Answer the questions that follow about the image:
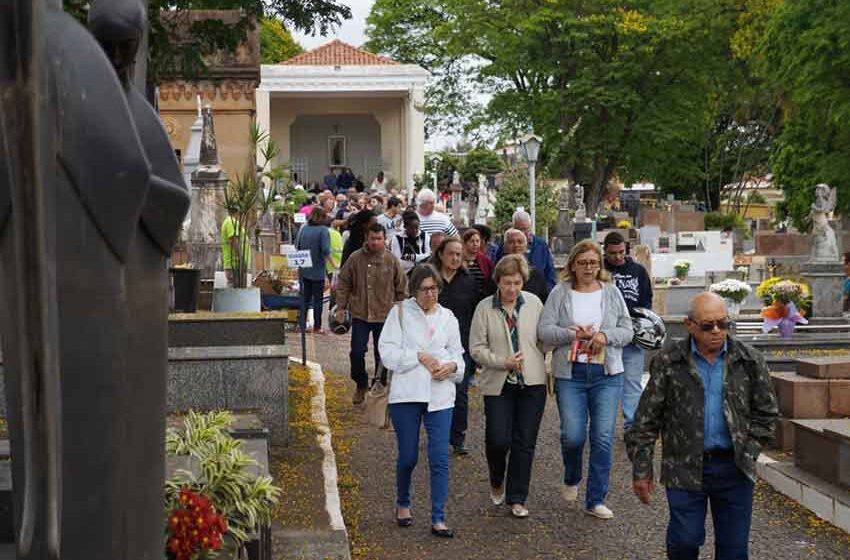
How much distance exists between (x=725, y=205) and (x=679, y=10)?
18.5 metres

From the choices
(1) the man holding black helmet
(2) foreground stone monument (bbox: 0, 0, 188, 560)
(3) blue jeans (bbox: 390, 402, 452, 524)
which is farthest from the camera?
(1) the man holding black helmet

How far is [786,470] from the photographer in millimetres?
10141

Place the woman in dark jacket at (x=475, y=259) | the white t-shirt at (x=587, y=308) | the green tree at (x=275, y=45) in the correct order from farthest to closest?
1. the green tree at (x=275, y=45)
2. the woman in dark jacket at (x=475, y=259)
3. the white t-shirt at (x=587, y=308)

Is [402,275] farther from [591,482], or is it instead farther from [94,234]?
[94,234]

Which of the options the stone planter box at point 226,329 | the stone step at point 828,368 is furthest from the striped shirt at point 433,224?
the stone step at point 828,368

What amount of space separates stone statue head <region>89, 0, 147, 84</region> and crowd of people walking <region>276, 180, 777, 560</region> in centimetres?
309

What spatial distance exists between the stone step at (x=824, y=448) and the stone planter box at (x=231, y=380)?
3.60 meters

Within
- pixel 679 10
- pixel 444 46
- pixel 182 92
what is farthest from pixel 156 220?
pixel 444 46

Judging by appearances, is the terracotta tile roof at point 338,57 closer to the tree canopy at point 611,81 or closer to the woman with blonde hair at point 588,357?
the tree canopy at point 611,81

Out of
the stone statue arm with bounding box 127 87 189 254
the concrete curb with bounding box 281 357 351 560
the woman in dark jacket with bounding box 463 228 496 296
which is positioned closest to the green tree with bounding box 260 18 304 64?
the woman in dark jacket with bounding box 463 228 496 296

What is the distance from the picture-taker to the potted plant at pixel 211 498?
555cm

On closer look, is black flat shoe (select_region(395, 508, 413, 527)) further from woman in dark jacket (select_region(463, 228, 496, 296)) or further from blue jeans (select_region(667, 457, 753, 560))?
woman in dark jacket (select_region(463, 228, 496, 296))

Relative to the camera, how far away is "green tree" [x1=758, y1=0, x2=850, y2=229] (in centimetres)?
3225

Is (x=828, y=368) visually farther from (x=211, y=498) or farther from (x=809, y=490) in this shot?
(x=211, y=498)
